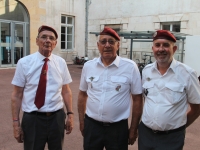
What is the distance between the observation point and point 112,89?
2717mm

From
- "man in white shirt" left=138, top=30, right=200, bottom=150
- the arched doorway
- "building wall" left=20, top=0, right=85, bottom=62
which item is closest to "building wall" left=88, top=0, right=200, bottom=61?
"building wall" left=20, top=0, right=85, bottom=62

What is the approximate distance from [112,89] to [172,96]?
2.13ft

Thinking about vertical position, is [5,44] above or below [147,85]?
above

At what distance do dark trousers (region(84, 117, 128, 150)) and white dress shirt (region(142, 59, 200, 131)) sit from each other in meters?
0.35

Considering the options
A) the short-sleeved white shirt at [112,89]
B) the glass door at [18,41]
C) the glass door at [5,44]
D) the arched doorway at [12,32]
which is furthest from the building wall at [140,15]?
the short-sleeved white shirt at [112,89]

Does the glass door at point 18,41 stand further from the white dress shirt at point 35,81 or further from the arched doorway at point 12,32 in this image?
the white dress shirt at point 35,81

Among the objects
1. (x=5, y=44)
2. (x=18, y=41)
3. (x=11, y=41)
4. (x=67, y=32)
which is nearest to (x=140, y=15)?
(x=67, y=32)

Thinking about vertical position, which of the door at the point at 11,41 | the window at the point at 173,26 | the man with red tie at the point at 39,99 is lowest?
the man with red tie at the point at 39,99

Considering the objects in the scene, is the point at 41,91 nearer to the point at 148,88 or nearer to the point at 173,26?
the point at 148,88

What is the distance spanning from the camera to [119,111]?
8.95 feet

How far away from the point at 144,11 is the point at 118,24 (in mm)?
2335

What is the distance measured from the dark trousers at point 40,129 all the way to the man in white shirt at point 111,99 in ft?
1.22

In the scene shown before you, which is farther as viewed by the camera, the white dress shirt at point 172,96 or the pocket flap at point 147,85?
the pocket flap at point 147,85

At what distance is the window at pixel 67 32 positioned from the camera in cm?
1839
